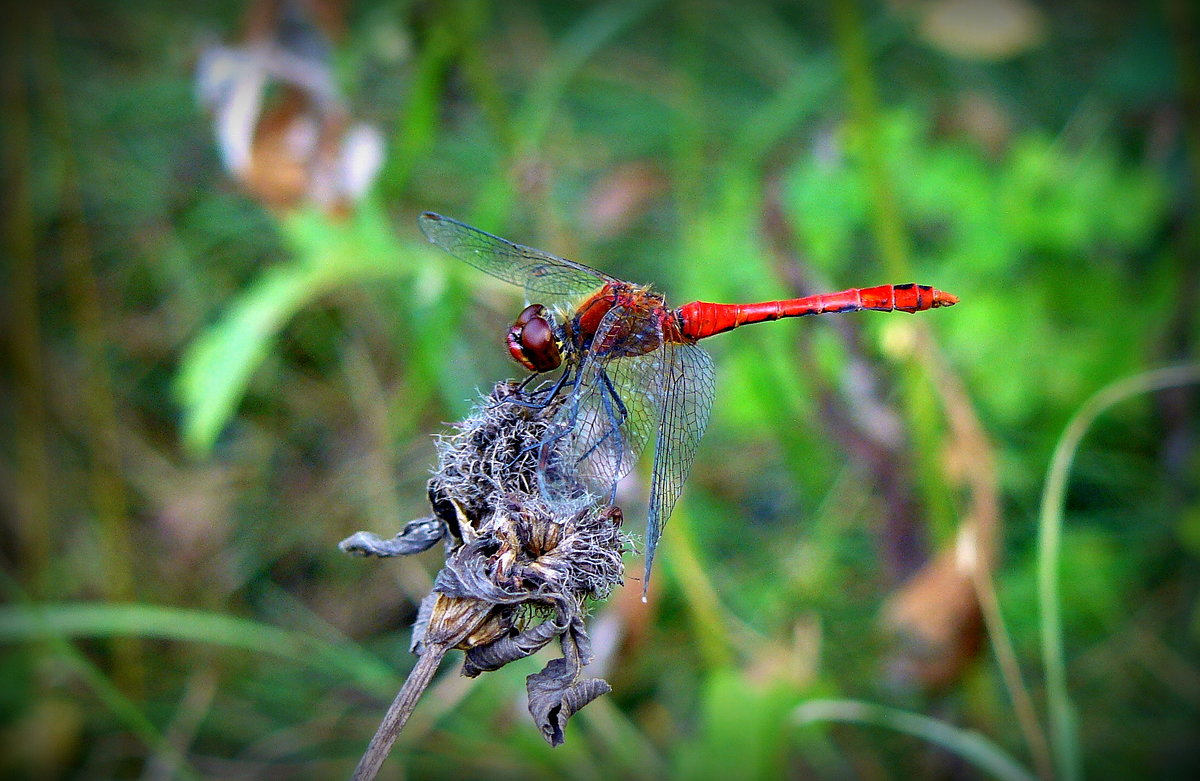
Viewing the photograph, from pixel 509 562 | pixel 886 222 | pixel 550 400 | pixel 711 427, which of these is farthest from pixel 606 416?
pixel 711 427

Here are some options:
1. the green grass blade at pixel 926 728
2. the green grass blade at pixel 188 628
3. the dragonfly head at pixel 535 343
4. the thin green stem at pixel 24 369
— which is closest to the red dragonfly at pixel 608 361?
the dragonfly head at pixel 535 343

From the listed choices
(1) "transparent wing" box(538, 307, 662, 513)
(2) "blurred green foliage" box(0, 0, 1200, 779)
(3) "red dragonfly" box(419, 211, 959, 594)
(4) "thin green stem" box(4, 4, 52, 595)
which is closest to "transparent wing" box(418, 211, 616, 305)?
(3) "red dragonfly" box(419, 211, 959, 594)

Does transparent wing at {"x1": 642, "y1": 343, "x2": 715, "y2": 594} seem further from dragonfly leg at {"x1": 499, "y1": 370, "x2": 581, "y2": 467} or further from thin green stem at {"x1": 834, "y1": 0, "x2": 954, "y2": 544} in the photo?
thin green stem at {"x1": 834, "y1": 0, "x2": 954, "y2": 544}

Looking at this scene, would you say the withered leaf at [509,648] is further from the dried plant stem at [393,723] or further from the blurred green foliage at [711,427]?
the blurred green foliage at [711,427]

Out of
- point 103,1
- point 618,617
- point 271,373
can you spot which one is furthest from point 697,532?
point 103,1

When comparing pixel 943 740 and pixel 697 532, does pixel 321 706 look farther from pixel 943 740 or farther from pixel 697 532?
pixel 943 740
